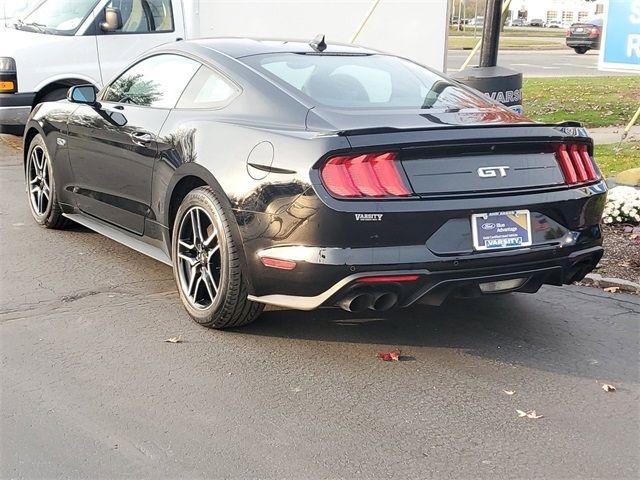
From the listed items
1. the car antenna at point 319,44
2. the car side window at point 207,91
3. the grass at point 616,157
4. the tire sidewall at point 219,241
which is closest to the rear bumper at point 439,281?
the tire sidewall at point 219,241

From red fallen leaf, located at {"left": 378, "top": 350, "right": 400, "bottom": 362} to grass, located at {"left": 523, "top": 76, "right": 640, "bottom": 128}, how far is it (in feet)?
28.7

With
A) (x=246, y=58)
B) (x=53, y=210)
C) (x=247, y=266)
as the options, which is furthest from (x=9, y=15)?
(x=247, y=266)

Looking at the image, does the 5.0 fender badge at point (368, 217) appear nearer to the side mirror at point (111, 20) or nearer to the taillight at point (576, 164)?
Answer: the taillight at point (576, 164)

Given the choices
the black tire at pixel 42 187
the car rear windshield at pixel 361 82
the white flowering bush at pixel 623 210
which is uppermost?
the car rear windshield at pixel 361 82

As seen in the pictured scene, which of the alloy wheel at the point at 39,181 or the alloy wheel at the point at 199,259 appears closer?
the alloy wheel at the point at 199,259

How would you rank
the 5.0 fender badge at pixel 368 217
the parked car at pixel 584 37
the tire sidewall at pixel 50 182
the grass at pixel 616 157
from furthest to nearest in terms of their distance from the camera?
the parked car at pixel 584 37, the grass at pixel 616 157, the tire sidewall at pixel 50 182, the 5.0 fender badge at pixel 368 217

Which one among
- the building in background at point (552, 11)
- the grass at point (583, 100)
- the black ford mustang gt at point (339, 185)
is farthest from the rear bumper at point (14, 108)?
the building in background at point (552, 11)

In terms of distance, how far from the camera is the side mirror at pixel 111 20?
10352mm

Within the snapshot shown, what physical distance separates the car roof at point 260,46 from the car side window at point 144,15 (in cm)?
544

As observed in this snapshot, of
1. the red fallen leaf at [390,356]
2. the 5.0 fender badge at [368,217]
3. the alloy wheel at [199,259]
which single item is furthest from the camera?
the alloy wheel at [199,259]

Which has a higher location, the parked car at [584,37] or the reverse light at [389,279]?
the reverse light at [389,279]

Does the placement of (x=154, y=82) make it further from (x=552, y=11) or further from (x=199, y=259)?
(x=552, y=11)

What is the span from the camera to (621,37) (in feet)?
32.5

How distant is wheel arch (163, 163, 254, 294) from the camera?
4.34m
